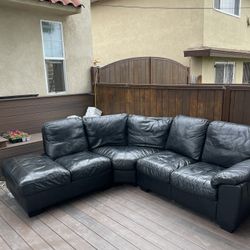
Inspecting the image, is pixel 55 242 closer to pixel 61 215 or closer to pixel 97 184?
pixel 61 215

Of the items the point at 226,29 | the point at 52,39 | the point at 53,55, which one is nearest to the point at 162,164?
the point at 53,55

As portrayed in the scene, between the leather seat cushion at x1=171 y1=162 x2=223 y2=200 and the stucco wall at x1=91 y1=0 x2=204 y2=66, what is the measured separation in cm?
488

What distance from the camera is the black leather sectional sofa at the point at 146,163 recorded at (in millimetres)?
2598

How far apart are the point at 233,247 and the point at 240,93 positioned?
1975mm

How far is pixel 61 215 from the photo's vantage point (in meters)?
3.00

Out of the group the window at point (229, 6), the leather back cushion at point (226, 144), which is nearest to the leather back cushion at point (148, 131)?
the leather back cushion at point (226, 144)

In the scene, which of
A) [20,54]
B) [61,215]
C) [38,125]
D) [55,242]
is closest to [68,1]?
[20,54]

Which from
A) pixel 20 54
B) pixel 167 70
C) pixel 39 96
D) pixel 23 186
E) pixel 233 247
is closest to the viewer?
pixel 233 247

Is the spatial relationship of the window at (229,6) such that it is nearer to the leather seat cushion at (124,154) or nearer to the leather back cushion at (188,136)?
the leather back cushion at (188,136)

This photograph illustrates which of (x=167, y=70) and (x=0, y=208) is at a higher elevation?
(x=167, y=70)


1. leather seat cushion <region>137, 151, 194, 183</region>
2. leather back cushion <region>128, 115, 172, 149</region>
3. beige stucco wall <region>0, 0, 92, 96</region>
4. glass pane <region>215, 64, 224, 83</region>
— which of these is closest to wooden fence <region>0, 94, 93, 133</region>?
beige stucco wall <region>0, 0, 92, 96</region>

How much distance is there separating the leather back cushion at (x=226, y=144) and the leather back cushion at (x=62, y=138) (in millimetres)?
1862

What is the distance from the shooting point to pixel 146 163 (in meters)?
3.33

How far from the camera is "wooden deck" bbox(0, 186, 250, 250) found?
8.01ft
